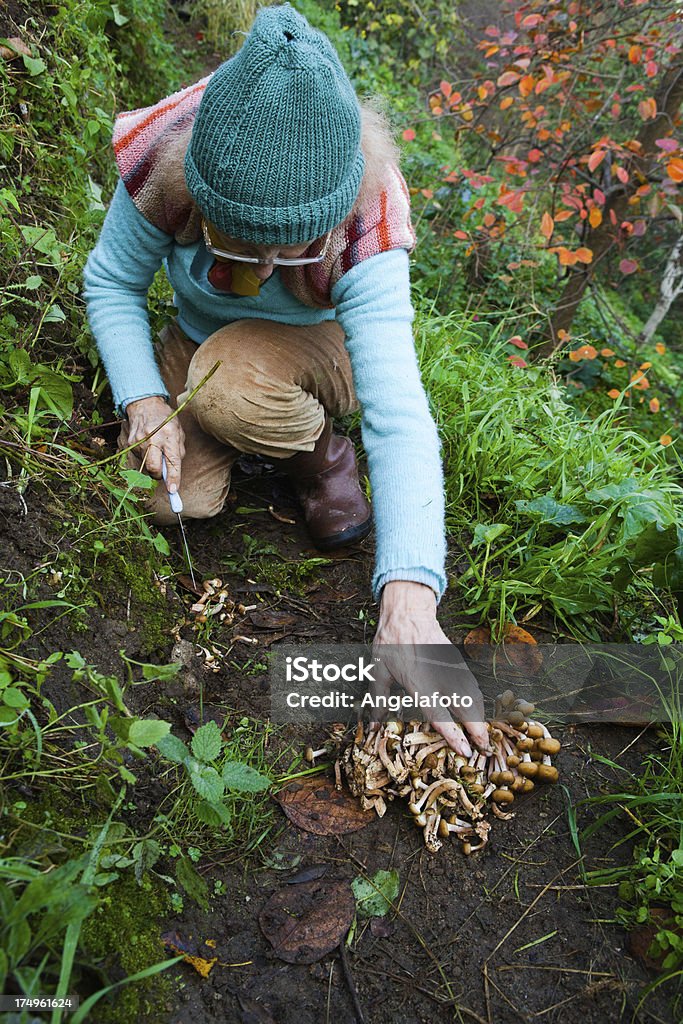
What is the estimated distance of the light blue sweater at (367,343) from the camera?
177cm

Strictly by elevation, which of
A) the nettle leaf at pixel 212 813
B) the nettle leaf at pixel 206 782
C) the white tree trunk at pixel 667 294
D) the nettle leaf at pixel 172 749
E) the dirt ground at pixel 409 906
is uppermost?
the nettle leaf at pixel 172 749

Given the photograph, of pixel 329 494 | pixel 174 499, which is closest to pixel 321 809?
pixel 174 499

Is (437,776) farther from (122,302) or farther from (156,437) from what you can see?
(122,302)

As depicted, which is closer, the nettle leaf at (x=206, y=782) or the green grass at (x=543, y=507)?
the nettle leaf at (x=206, y=782)

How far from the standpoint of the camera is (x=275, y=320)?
230 cm

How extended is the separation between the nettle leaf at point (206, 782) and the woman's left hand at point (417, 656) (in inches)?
18.3

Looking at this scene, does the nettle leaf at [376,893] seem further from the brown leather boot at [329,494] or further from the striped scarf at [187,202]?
the striped scarf at [187,202]

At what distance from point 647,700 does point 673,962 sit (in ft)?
2.22

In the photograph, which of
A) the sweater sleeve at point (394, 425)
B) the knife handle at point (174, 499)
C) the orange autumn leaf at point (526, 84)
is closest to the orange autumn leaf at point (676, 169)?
the orange autumn leaf at point (526, 84)

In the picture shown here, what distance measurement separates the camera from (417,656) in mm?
1650

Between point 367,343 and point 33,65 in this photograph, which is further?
point 33,65

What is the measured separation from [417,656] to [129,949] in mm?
795

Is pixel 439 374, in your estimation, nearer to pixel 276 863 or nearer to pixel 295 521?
pixel 295 521

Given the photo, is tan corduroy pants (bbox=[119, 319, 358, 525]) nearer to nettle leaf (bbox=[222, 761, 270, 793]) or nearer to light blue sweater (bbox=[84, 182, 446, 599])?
light blue sweater (bbox=[84, 182, 446, 599])
